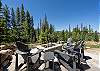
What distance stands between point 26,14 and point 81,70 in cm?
3884

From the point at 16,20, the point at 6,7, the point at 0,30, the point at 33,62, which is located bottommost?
the point at 33,62

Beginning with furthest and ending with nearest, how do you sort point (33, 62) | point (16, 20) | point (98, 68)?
point (16, 20)
point (98, 68)
point (33, 62)

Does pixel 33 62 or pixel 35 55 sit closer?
pixel 33 62

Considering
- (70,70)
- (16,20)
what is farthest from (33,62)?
→ (16,20)

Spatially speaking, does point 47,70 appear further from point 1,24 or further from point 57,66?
point 1,24

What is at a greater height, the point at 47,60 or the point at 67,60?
the point at 47,60

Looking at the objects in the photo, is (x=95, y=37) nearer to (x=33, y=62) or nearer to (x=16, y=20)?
(x=16, y=20)

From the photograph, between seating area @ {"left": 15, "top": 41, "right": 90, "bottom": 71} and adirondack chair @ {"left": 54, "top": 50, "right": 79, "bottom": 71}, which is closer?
seating area @ {"left": 15, "top": 41, "right": 90, "bottom": 71}

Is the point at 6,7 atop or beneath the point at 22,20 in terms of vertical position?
atop

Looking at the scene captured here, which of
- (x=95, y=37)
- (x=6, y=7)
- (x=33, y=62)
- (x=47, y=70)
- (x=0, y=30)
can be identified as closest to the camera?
(x=33, y=62)

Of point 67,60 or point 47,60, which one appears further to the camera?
point 67,60

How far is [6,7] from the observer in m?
37.9

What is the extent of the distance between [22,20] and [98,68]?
37102 mm

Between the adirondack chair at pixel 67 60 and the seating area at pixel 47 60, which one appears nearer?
the seating area at pixel 47 60
